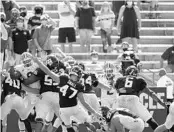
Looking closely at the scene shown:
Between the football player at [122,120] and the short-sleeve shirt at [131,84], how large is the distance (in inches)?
30.8

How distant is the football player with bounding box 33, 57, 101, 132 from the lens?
52.7 feet

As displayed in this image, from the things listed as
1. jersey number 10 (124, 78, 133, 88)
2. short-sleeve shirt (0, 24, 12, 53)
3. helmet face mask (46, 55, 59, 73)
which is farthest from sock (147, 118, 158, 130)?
short-sleeve shirt (0, 24, 12, 53)

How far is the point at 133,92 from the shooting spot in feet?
54.7

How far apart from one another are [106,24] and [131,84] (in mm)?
5192

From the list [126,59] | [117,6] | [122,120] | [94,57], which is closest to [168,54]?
[94,57]

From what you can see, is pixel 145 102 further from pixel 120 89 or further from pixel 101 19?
pixel 101 19

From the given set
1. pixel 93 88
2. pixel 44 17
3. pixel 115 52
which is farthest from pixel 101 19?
pixel 93 88

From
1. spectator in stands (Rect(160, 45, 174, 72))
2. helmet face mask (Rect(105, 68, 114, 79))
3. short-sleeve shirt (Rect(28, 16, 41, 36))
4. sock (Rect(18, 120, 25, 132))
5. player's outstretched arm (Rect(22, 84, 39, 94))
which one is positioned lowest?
sock (Rect(18, 120, 25, 132))

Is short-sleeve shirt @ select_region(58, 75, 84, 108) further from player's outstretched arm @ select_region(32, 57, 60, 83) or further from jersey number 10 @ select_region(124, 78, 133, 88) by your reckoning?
jersey number 10 @ select_region(124, 78, 133, 88)

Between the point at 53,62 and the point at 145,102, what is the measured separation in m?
2.73

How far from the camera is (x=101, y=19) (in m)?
21.6

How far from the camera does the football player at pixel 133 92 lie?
16.6 metres

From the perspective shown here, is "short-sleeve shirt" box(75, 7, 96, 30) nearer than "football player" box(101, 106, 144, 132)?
No

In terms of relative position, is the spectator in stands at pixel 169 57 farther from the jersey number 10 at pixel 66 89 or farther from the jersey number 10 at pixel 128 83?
the jersey number 10 at pixel 66 89
